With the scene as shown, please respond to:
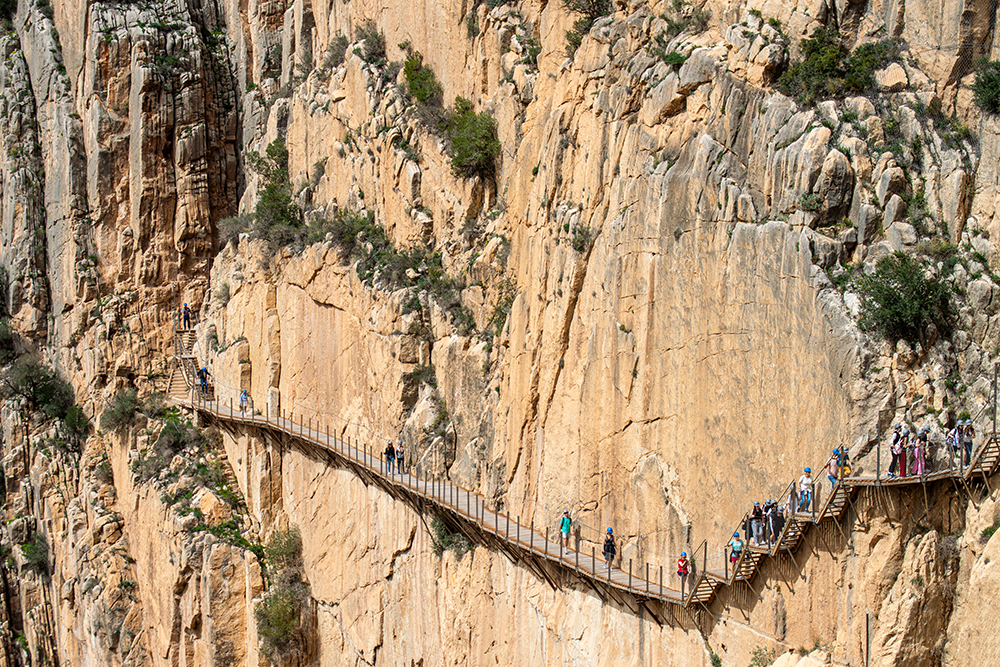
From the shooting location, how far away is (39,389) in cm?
4791

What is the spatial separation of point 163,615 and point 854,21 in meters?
31.9

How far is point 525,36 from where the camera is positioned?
32.2 metres

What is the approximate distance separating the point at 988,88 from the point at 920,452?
287 inches

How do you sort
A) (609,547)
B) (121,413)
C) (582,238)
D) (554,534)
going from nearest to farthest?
(609,547) → (582,238) → (554,534) → (121,413)

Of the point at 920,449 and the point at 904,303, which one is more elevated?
the point at 904,303

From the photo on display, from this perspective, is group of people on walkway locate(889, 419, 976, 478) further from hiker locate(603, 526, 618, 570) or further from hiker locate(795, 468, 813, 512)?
hiker locate(603, 526, 618, 570)

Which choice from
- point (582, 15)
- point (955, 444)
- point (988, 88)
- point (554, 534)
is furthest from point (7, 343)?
point (955, 444)

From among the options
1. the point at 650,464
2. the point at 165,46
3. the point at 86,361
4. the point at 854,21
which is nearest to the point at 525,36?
the point at 854,21

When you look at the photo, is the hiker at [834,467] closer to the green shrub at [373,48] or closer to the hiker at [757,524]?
the hiker at [757,524]

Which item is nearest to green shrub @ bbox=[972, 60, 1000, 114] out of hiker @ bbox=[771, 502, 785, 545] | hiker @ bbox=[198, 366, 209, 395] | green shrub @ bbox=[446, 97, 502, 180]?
hiker @ bbox=[771, 502, 785, 545]

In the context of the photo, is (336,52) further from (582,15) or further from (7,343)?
(7,343)

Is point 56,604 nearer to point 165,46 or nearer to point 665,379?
point 165,46

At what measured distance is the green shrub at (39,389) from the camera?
4759 centimetres

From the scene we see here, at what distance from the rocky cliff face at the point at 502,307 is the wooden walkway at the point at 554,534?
0.47m
